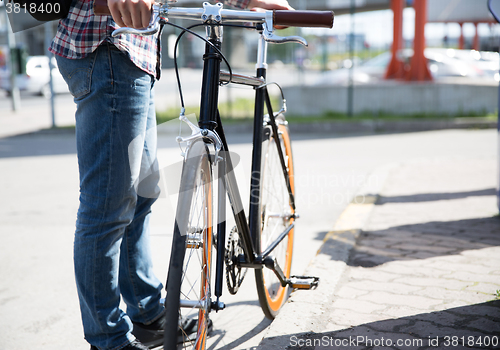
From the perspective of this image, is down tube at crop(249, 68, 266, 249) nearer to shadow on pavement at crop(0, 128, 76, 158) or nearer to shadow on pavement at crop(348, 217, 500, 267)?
shadow on pavement at crop(348, 217, 500, 267)

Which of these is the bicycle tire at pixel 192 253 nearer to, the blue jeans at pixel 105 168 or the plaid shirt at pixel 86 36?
the blue jeans at pixel 105 168

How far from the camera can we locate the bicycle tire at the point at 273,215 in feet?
7.73

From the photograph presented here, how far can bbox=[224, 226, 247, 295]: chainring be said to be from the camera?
2014mm

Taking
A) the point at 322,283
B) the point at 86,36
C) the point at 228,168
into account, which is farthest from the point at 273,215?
the point at 86,36

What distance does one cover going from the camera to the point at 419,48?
11.8 meters

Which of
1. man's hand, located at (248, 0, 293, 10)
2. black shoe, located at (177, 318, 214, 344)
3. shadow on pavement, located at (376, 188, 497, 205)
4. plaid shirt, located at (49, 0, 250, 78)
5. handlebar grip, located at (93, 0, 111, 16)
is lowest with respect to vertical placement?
shadow on pavement, located at (376, 188, 497, 205)

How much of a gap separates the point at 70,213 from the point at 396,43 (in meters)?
10.4

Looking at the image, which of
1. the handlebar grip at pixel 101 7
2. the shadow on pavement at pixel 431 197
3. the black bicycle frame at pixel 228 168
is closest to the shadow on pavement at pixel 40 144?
the shadow on pavement at pixel 431 197

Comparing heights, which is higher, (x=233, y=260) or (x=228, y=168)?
(x=228, y=168)

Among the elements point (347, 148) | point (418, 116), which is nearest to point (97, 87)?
point (347, 148)

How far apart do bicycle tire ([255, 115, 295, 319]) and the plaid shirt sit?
737mm

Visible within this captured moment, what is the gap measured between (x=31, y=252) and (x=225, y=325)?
5.72ft

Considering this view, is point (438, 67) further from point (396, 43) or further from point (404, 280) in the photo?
point (404, 280)

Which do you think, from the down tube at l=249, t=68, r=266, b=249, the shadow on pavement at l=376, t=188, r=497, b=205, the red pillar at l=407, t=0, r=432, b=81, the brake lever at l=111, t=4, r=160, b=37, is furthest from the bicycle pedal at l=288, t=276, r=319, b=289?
the red pillar at l=407, t=0, r=432, b=81
